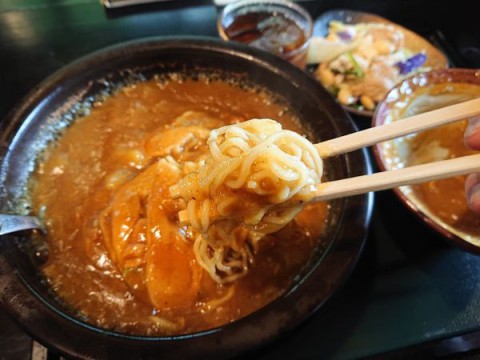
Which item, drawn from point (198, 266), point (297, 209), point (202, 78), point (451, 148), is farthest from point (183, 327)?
point (451, 148)

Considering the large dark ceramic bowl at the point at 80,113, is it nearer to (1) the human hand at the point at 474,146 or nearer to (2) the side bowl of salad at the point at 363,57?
(1) the human hand at the point at 474,146

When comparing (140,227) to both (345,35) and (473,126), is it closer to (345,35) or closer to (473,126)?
(473,126)

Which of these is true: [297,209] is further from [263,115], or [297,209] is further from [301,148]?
[263,115]

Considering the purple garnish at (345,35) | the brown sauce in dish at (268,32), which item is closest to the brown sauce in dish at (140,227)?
the brown sauce in dish at (268,32)

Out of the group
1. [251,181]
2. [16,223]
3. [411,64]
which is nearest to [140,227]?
[16,223]

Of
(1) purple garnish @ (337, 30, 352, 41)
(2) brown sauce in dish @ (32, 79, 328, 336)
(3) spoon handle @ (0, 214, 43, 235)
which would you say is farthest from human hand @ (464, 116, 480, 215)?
(3) spoon handle @ (0, 214, 43, 235)

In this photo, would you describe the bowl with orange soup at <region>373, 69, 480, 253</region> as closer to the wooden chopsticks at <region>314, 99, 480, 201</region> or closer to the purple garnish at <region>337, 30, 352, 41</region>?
the wooden chopsticks at <region>314, 99, 480, 201</region>

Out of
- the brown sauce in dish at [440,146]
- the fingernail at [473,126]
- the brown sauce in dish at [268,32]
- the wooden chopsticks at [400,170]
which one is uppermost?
the brown sauce in dish at [268,32]

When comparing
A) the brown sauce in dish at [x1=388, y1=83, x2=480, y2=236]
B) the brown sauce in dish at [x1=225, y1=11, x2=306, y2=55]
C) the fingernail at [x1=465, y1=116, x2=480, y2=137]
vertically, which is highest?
the brown sauce in dish at [x1=225, y1=11, x2=306, y2=55]
